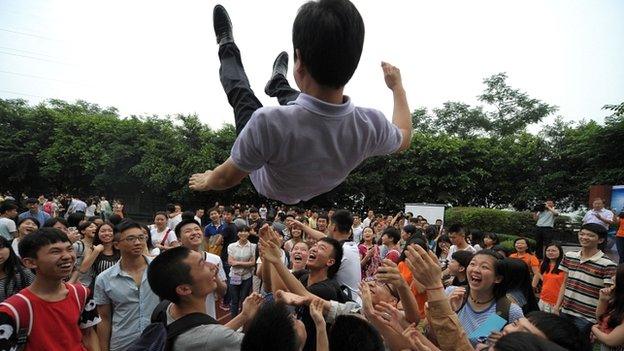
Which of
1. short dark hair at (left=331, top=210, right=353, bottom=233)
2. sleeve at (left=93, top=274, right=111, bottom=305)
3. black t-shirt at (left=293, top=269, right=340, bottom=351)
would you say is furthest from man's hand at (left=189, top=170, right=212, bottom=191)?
short dark hair at (left=331, top=210, right=353, bottom=233)

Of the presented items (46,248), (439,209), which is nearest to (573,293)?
(46,248)

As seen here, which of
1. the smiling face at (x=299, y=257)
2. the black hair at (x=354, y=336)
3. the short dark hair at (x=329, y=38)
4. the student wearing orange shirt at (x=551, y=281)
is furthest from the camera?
the student wearing orange shirt at (x=551, y=281)

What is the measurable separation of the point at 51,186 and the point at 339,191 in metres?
18.8

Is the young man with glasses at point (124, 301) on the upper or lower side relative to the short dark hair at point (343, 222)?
lower

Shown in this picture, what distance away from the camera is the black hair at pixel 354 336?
2.39 metres

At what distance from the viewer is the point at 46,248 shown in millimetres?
2996

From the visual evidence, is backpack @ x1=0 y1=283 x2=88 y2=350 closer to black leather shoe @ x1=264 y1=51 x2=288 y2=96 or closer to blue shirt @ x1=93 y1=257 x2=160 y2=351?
blue shirt @ x1=93 y1=257 x2=160 y2=351

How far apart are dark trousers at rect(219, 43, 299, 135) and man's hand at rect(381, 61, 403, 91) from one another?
59 centimetres

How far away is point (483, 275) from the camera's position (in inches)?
136

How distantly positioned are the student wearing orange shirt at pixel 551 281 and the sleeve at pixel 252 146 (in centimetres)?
507

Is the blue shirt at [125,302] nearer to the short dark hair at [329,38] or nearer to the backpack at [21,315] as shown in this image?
the backpack at [21,315]

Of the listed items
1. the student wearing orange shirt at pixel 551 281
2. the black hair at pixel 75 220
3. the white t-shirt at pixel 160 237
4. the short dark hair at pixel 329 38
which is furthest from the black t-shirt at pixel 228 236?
the short dark hair at pixel 329 38

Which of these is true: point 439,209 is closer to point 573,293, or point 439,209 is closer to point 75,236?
point 573,293

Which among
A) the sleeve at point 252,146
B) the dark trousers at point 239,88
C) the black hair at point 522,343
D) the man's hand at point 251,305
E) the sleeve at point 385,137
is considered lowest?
the man's hand at point 251,305
